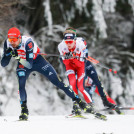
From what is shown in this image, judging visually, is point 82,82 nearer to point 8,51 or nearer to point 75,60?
point 75,60

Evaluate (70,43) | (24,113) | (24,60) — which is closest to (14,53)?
(24,60)

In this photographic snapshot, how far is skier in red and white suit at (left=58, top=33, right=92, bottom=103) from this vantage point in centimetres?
707

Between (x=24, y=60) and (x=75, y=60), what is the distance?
4.80ft

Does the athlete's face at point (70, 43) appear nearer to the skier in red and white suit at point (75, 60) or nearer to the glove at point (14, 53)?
the skier in red and white suit at point (75, 60)

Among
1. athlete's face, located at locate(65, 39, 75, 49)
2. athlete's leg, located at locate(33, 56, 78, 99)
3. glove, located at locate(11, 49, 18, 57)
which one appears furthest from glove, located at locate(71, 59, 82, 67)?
glove, located at locate(11, 49, 18, 57)

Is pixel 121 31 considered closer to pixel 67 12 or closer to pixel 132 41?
pixel 132 41

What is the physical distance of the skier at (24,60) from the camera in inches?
238

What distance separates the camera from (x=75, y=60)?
23.8 feet

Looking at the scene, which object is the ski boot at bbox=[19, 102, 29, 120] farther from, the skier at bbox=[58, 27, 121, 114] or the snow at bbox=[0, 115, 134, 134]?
the skier at bbox=[58, 27, 121, 114]

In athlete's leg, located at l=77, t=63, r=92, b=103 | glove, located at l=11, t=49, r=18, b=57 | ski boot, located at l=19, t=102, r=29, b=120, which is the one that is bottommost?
ski boot, located at l=19, t=102, r=29, b=120

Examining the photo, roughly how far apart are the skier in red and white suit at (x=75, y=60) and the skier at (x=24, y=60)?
1.90 ft

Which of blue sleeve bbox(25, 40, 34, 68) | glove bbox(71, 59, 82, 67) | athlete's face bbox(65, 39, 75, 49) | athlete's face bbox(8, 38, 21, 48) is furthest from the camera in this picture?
glove bbox(71, 59, 82, 67)

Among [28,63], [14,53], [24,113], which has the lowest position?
[24,113]

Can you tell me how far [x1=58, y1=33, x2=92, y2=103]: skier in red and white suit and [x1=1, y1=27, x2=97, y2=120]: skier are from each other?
0.58m
